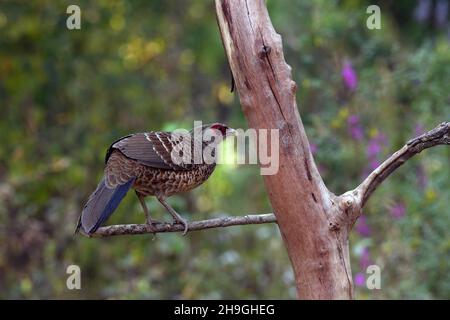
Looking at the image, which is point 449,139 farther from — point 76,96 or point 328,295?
point 76,96

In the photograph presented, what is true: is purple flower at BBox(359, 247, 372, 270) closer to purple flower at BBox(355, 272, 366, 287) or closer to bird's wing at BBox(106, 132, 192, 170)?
purple flower at BBox(355, 272, 366, 287)

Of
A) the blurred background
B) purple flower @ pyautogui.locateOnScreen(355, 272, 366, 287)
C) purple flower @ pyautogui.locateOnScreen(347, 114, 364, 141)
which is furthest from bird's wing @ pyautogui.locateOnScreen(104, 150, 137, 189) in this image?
purple flower @ pyautogui.locateOnScreen(347, 114, 364, 141)

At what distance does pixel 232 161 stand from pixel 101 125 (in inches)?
53.5

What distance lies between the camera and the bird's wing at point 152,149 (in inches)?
138

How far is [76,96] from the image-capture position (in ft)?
22.6

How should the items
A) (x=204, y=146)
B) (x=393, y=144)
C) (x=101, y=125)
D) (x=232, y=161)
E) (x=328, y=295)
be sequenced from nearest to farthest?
(x=328, y=295)
(x=204, y=146)
(x=393, y=144)
(x=232, y=161)
(x=101, y=125)

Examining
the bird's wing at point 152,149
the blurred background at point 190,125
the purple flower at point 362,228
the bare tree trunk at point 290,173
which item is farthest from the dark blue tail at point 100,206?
the purple flower at point 362,228

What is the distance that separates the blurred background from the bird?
4.78 feet

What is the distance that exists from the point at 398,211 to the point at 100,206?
8.57ft

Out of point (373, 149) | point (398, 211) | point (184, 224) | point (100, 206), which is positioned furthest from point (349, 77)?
point (100, 206)

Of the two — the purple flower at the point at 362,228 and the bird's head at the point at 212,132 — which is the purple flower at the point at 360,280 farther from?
the bird's head at the point at 212,132
